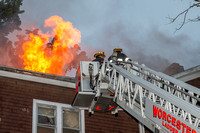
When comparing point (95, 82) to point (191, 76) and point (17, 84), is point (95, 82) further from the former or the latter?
point (191, 76)

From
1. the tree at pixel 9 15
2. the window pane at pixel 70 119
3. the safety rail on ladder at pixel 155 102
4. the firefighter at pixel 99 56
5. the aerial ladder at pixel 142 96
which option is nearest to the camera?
the safety rail on ladder at pixel 155 102

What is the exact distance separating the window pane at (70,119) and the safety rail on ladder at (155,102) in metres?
2.48

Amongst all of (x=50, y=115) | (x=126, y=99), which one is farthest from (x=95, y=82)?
(x=50, y=115)

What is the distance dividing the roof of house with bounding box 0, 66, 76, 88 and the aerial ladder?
1156 mm

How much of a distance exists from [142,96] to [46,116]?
16.6 feet

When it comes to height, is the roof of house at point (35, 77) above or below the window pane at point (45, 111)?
above

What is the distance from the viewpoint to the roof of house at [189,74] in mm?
15320

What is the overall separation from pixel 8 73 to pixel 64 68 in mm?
33931

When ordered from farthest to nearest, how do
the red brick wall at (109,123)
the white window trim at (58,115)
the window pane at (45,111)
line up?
the red brick wall at (109,123) → the window pane at (45,111) → the white window trim at (58,115)

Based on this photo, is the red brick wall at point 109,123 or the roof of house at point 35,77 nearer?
the roof of house at point 35,77

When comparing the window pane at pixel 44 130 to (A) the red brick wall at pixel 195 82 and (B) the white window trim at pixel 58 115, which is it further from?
(A) the red brick wall at pixel 195 82

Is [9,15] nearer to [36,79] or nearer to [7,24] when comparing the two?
[7,24]

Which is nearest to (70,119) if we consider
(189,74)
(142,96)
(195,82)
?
(142,96)

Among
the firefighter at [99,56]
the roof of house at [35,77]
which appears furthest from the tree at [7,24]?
the firefighter at [99,56]
